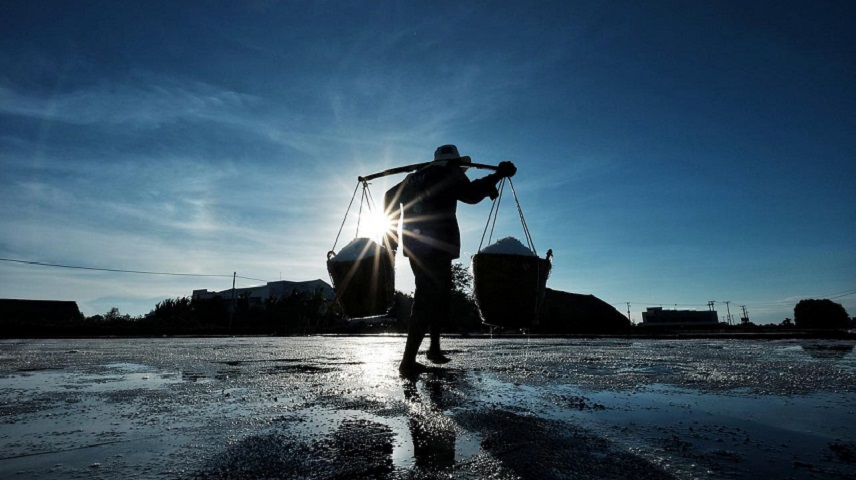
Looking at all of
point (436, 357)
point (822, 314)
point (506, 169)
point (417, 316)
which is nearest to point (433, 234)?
point (417, 316)

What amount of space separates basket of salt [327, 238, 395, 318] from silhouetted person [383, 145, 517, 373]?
338 mm

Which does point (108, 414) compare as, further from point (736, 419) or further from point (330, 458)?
point (736, 419)

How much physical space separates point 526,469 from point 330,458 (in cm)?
59

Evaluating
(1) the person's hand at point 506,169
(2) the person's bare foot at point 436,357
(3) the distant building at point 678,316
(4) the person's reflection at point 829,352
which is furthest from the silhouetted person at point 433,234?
(3) the distant building at point 678,316

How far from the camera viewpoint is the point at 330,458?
1341 mm

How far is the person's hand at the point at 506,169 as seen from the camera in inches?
142

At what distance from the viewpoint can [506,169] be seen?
3.64 metres

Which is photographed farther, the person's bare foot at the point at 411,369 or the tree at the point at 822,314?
the tree at the point at 822,314

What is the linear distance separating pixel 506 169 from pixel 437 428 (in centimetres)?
242

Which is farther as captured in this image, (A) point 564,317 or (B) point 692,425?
(A) point 564,317

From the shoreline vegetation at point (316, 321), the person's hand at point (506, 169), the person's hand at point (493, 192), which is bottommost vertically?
the shoreline vegetation at point (316, 321)

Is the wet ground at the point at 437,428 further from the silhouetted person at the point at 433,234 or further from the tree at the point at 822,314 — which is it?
the tree at the point at 822,314

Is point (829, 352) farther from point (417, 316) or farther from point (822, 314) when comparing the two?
point (822, 314)

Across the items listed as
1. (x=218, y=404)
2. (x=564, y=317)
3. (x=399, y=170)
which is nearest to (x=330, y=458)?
(x=218, y=404)
